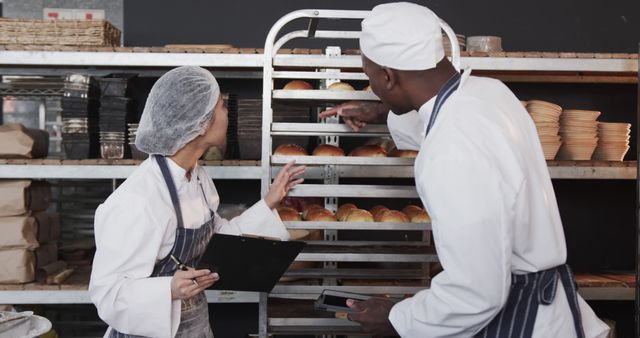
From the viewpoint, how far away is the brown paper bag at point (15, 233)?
138 inches

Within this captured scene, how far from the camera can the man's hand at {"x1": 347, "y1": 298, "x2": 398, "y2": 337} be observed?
2.10 metres

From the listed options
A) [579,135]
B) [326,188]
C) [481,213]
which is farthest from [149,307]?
[579,135]

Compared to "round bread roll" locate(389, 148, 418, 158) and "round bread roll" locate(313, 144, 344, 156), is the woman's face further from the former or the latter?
"round bread roll" locate(389, 148, 418, 158)

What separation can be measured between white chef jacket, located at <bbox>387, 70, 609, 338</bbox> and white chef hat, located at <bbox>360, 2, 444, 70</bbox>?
0.43 ft

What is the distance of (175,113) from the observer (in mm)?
2398

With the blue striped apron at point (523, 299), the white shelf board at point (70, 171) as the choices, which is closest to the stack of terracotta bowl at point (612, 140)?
the white shelf board at point (70, 171)

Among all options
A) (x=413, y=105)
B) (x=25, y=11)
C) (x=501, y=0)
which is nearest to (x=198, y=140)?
(x=413, y=105)

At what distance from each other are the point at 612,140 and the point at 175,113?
7.48 feet

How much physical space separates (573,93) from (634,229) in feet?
3.07

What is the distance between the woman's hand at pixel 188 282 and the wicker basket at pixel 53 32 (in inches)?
60.9

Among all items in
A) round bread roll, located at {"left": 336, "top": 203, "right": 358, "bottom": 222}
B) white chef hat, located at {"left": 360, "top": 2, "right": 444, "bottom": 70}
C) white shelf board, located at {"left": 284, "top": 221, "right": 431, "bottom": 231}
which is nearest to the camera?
white chef hat, located at {"left": 360, "top": 2, "right": 444, "bottom": 70}

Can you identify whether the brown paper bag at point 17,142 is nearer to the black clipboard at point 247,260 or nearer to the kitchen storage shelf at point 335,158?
the kitchen storage shelf at point 335,158

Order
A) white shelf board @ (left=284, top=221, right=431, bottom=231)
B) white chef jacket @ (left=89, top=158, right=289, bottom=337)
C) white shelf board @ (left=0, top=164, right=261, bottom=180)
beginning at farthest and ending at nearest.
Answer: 1. white shelf board @ (left=0, top=164, right=261, bottom=180)
2. white shelf board @ (left=284, top=221, right=431, bottom=231)
3. white chef jacket @ (left=89, top=158, right=289, bottom=337)

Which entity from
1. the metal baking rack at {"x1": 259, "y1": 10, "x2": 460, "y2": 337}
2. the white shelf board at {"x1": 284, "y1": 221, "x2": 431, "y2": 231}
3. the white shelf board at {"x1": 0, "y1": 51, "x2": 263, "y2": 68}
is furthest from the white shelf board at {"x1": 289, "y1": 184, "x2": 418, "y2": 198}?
the white shelf board at {"x1": 0, "y1": 51, "x2": 263, "y2": 68}
